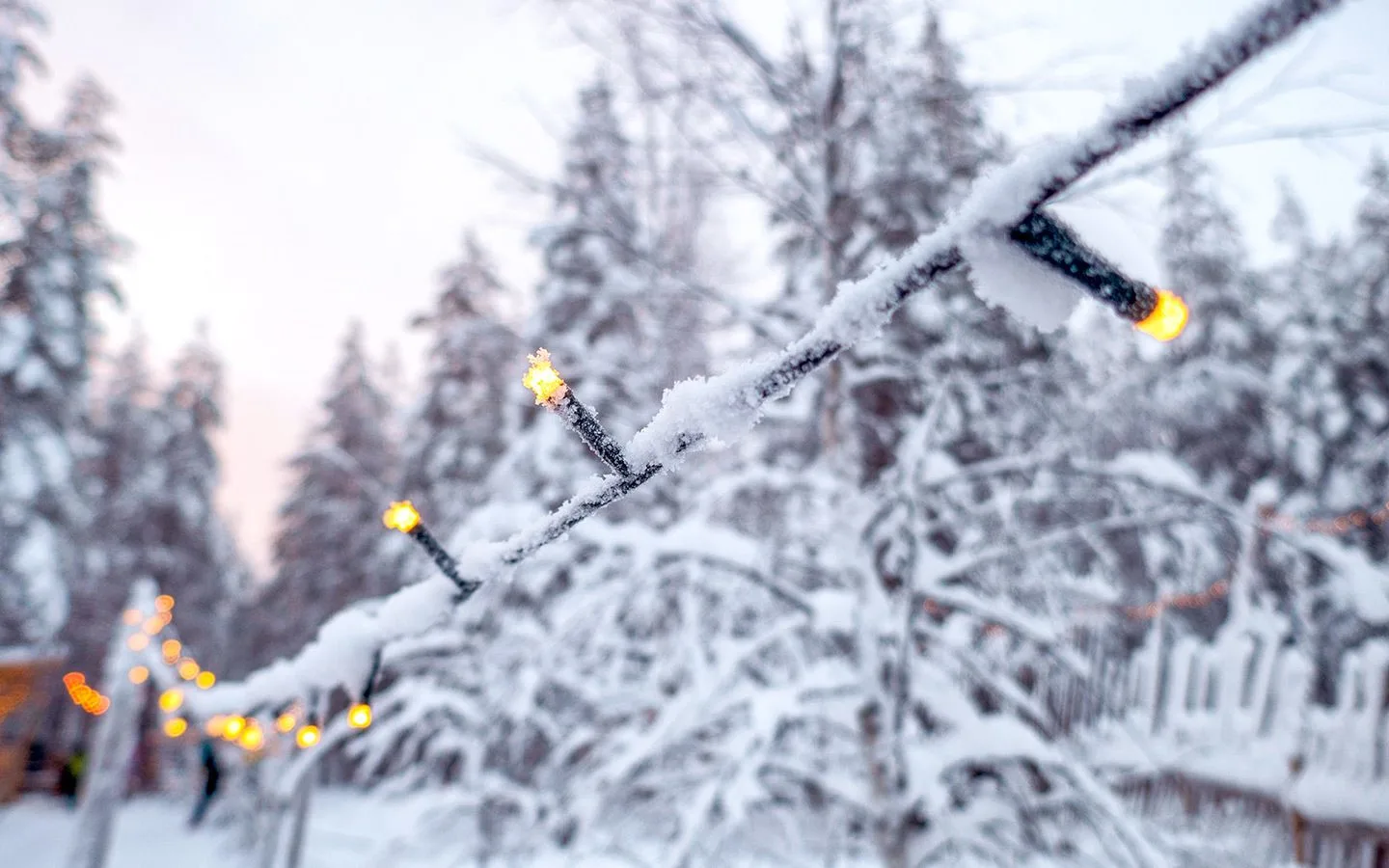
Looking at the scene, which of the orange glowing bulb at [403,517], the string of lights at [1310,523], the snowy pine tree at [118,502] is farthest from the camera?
the snowy pine tree at [118,502]

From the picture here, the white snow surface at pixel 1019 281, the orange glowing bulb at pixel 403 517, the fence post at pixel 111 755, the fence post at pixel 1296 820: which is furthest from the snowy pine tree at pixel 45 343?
the fence post at pixel 1296 820

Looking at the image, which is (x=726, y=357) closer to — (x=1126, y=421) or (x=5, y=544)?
(x=1126, y=421)

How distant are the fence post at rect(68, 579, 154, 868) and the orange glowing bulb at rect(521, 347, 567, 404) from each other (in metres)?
9.75

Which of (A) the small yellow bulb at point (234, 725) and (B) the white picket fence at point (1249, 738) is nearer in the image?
(A) the small yellow bulb at point (234, 725)

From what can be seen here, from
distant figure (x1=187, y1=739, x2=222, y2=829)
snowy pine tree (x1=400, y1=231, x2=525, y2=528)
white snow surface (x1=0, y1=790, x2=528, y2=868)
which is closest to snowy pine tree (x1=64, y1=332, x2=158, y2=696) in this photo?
white snow surface (x1=0, y1=790, x2=528, y2=868)

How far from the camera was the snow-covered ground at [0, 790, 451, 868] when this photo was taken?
14.7m

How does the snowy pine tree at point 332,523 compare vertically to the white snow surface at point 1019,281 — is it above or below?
above

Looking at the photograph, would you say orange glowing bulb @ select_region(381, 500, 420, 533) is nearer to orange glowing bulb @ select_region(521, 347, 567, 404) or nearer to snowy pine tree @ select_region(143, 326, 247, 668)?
orange glowing bulb @ select_region(521, 347, 567, 404)

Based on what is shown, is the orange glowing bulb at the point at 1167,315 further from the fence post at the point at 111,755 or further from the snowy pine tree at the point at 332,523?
the snowy pine tree at the point at 332,523

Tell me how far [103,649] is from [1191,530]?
3076 centimetres

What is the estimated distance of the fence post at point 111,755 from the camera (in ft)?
27.2

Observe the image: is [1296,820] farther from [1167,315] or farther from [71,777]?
[71,777]

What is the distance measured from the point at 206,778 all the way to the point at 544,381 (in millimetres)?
21896

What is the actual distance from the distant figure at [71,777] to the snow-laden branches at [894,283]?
87.0 ft
